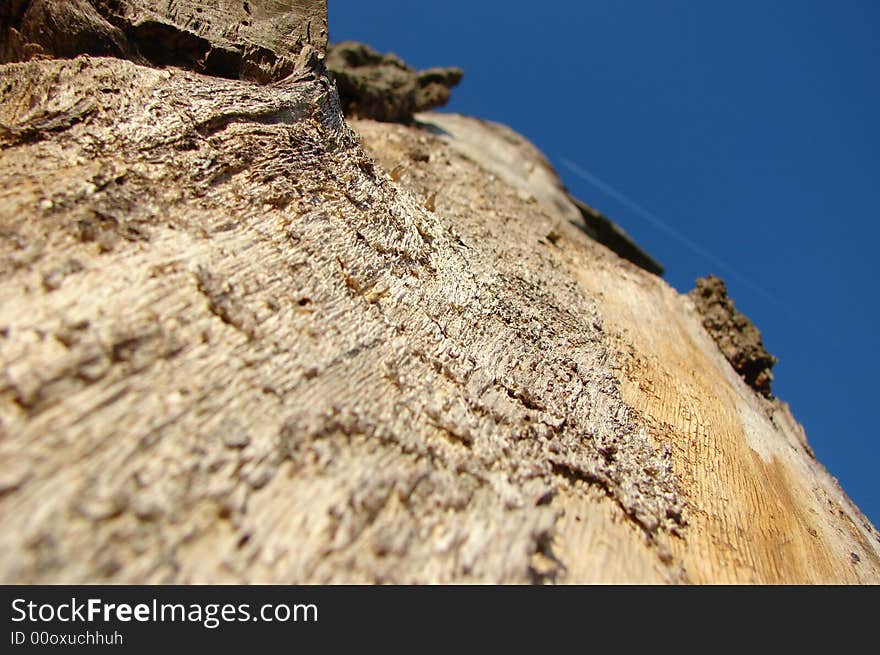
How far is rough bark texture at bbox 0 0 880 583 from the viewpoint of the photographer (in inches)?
49.3

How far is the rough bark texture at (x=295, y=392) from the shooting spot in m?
1.25

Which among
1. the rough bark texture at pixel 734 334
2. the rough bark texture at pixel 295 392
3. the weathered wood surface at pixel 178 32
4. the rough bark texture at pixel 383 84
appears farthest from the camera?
the rough bark texture at pixel 383 84

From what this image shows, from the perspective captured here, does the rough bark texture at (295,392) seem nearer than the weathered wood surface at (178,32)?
Yes

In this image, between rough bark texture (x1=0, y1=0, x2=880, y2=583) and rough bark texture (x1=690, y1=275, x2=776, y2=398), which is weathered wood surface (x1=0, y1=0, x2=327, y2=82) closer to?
rough bark texture (x1=0, y1=0, x2=880, y2=583)

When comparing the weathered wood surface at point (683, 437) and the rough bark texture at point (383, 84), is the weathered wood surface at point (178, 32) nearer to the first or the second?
the weathered wood surface at point (683, 437)

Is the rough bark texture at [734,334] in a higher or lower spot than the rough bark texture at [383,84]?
lower

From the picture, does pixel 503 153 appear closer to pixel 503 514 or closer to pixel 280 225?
pixel 280 225

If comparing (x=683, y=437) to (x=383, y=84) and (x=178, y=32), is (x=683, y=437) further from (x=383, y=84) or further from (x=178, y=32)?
(x=383, y=84)

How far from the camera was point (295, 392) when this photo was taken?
1589 mm

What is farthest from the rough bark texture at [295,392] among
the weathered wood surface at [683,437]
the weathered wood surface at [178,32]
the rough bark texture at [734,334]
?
the rough bark texture at [734,334]

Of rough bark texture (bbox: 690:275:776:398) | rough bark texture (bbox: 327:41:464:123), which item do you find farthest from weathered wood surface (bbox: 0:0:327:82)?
rough bark texture (bbox: 690:275:776:398)

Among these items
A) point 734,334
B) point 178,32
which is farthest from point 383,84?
point 734,334
